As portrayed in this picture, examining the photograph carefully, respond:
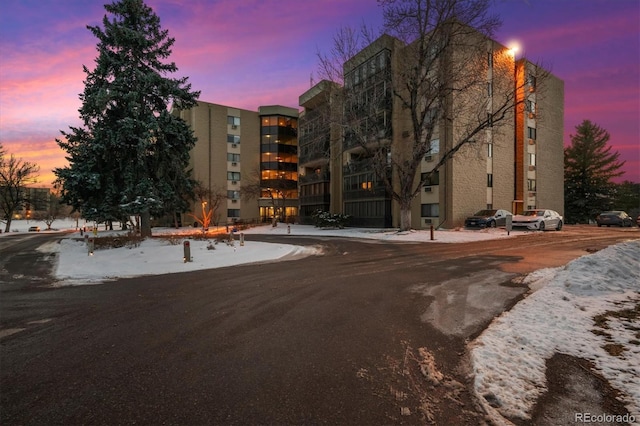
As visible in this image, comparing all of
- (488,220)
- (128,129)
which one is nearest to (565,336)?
(128,129)

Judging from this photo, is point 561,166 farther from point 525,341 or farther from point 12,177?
point 12,177

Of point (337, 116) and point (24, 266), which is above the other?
→ point (337, 116)

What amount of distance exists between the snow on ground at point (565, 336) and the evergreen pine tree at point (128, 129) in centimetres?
1947

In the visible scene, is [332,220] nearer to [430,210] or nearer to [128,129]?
[430,210]

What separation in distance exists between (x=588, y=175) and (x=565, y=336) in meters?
54.2

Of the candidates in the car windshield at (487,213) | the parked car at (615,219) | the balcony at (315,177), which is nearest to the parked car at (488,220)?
the car windshield at (487,213)

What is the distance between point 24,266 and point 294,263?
10.9 metres

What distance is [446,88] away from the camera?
22.2 meters

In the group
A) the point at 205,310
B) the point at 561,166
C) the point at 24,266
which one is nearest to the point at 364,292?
the point at 205,310

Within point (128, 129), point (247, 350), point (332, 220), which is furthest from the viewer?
point (332, 220)

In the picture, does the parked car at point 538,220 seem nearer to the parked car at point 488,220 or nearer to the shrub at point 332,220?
the parked car at point 488,220

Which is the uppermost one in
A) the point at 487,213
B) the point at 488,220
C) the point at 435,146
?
the point at 435,146

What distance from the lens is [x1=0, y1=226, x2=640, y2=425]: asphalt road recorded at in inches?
112
